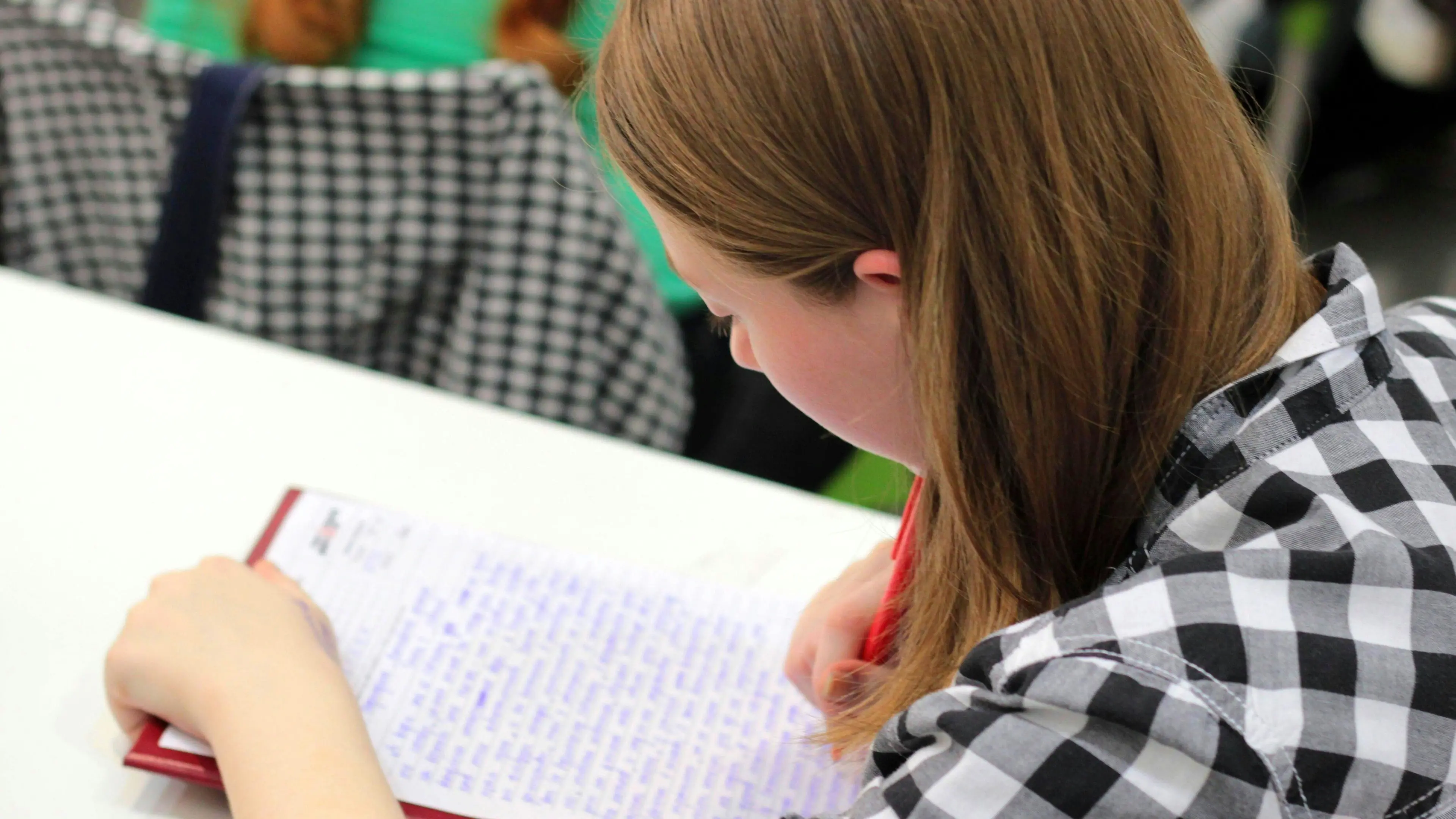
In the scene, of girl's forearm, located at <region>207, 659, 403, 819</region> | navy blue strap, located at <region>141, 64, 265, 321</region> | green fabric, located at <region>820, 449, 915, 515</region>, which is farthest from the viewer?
green fabric, located at <region>820, 449, 915, 515</region>

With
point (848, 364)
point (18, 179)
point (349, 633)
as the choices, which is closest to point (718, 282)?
point (848, 364)

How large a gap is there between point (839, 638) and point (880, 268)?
0.25 m

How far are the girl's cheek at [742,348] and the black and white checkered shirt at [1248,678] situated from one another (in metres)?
0.21

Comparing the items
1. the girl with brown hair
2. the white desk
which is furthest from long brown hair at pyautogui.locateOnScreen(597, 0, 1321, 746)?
the white desk

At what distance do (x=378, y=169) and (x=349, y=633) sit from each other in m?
0.44

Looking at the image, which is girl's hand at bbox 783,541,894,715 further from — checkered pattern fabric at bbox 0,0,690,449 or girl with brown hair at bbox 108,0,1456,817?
Answer: checkered pattern fabric at bbox 0,0,690,449

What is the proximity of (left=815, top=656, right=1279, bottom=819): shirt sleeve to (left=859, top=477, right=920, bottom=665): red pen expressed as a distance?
20 centimetres

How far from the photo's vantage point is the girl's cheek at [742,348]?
1.98 feet

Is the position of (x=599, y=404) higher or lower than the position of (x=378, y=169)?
lower

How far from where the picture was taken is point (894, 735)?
0.50 metres

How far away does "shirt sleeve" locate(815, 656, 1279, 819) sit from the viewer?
0.41m

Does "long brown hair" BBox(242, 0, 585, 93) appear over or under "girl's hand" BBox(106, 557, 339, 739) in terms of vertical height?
over

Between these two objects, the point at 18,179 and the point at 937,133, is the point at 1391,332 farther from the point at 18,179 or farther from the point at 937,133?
the point at 18,179

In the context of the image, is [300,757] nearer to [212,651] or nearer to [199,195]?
[212,651]
